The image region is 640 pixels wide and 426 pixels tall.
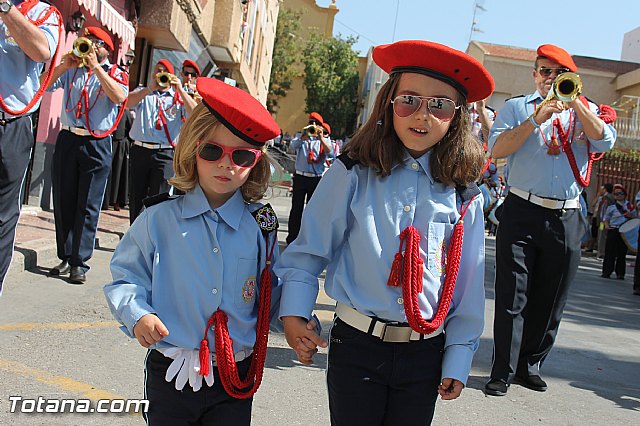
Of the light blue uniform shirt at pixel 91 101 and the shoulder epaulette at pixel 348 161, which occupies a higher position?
the light blue uniform shirt at pixel 91 101

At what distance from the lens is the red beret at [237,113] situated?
2922 mm

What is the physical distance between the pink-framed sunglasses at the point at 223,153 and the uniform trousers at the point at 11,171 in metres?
2.51

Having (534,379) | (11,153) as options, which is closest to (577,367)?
(534,379)

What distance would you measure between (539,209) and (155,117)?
17.1ft

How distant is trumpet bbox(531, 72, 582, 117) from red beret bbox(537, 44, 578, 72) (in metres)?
0.17

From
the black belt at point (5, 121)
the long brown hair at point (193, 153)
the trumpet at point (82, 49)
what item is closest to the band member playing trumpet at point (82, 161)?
the trumpet at point (82, 49)

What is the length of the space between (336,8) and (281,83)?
10.7 meters

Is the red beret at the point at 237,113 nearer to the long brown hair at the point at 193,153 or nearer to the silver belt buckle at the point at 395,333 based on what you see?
the long brown hair at the point at 193,153

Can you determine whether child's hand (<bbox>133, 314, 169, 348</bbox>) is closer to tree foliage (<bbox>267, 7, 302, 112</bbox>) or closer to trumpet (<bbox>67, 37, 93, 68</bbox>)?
trumpet (<bbox>67, 37, 93, 68</bbox>)

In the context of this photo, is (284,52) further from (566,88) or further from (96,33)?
(566,88)

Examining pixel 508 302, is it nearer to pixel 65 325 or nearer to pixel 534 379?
pixel 534 379

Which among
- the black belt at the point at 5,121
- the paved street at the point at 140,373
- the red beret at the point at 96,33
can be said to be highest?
Answer: the red beret at the point at 96,33

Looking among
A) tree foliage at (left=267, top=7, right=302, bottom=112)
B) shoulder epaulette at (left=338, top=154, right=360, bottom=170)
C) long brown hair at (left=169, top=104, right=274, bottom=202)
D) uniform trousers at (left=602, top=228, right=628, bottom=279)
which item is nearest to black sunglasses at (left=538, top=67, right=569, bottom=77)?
shoulder epaulette at (left=338, top=154, right=360, bottom=170)

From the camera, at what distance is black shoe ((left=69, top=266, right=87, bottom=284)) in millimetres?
7582
